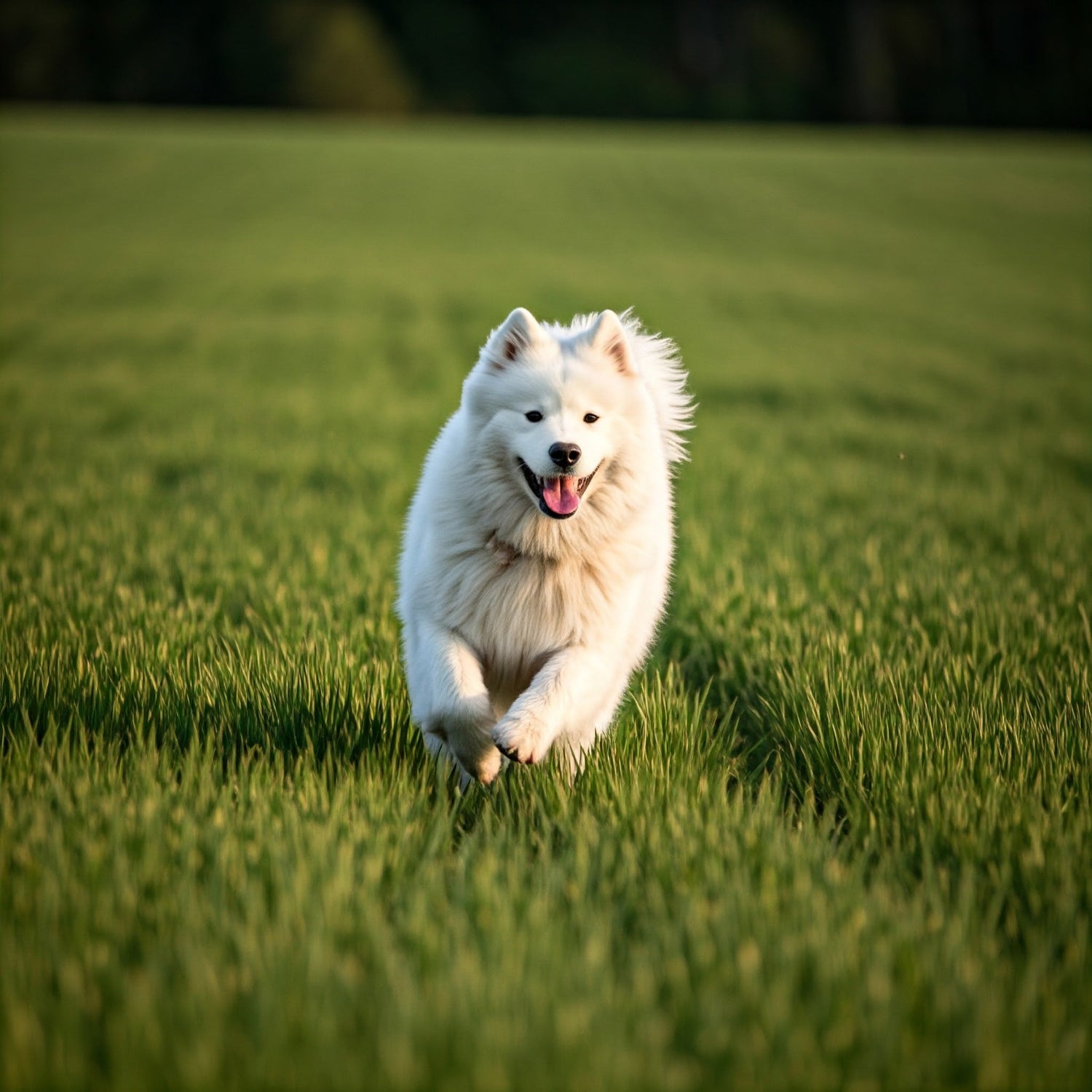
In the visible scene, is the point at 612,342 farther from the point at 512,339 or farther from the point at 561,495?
the point at 561,495

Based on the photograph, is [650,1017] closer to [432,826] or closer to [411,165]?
[432,826]

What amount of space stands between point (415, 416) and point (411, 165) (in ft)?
101

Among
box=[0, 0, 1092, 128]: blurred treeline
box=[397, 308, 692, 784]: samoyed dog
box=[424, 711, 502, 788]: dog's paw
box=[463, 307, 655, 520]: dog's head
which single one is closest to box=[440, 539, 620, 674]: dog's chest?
box=[397, 308, 692, 784]: samoyed dog

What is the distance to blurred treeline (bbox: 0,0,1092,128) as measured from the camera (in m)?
63.2

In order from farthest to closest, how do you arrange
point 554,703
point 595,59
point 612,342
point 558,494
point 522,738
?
point 595,59
point 612,342
point 558,494
point 554,703
point 522,738

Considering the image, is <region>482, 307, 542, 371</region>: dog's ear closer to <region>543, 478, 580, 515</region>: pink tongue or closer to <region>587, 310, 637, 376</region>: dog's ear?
<region>587, 310, 637, 376</region>: dog's ear

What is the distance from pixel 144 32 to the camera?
64250 millimetres

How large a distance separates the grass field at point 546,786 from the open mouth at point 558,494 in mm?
761

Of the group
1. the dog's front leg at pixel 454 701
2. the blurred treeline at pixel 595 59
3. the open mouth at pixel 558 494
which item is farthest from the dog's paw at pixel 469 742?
the blurred treeline at pixel 595 59

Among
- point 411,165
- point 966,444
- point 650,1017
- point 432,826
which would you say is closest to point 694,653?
point 432,826

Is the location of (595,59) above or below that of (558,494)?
above

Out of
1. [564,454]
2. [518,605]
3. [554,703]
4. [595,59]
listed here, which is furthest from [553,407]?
[595,59]

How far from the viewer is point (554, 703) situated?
118 inches

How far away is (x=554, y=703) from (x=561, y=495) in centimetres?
60
